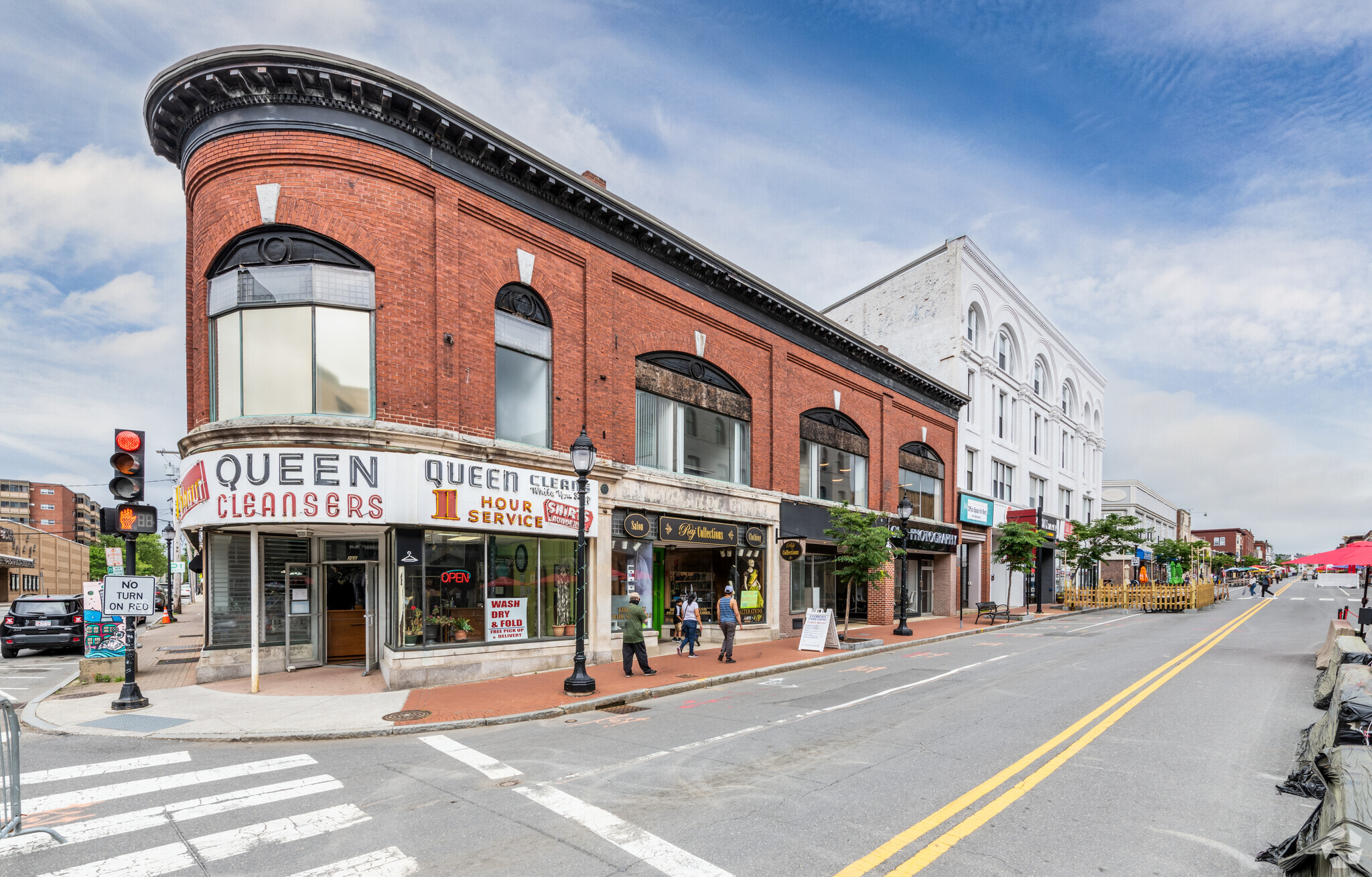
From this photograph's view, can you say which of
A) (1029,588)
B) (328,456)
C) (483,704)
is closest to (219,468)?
(328,456)

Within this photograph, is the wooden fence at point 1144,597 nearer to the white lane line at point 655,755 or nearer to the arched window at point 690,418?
the arched window at point 690,418

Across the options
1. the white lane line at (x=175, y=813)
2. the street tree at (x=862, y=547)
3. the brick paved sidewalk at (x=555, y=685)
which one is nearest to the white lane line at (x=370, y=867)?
the white lane line at (x=175, y=813)

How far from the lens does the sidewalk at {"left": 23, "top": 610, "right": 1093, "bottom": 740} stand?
397 inches

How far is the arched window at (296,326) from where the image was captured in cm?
1334

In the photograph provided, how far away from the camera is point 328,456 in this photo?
1270cm

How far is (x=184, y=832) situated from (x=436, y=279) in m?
10.5

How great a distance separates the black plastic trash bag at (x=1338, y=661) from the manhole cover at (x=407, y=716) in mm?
12671

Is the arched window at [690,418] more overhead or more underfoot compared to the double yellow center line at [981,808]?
more overhead

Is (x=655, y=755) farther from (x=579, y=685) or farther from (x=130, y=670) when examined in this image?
(x=130, y=670)

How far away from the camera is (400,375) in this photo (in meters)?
13.7

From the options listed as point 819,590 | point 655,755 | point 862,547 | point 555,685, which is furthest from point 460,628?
point 819,590

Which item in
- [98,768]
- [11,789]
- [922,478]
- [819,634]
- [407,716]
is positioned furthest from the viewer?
[922,478]

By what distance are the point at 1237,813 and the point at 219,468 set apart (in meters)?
14.5

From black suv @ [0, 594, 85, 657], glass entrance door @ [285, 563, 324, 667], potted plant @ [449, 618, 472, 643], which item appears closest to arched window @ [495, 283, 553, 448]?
potted plant @ [449, 618, 472, 643]
